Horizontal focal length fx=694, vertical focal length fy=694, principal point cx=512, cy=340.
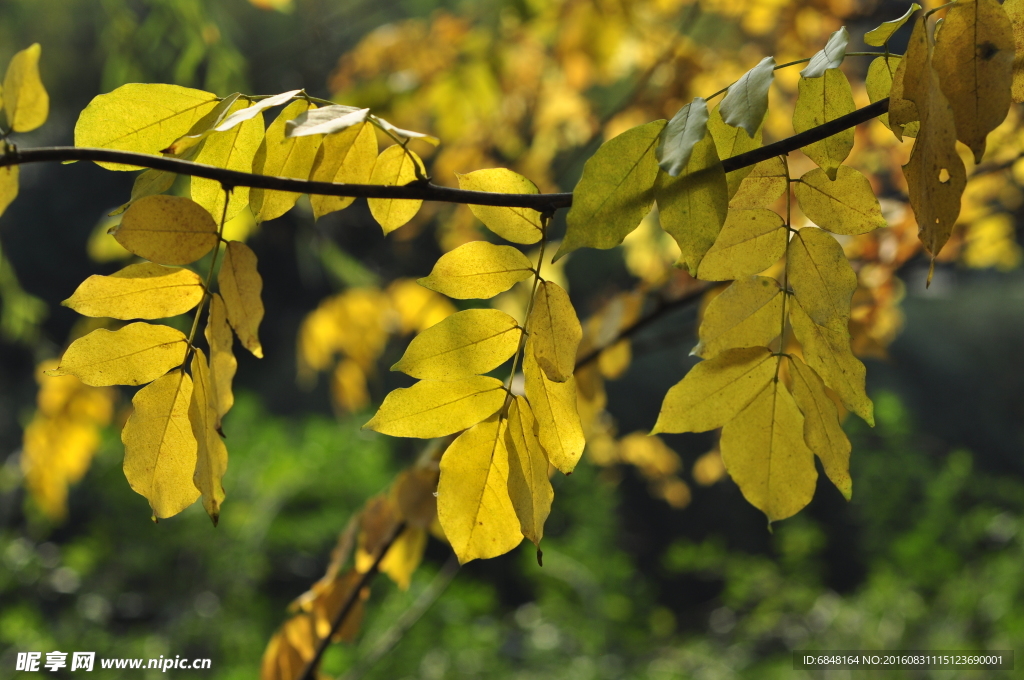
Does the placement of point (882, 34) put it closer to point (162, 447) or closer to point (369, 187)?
point (369, 187)

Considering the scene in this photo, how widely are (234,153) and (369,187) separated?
0.40 ft

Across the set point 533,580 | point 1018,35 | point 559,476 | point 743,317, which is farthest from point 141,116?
point 533,580

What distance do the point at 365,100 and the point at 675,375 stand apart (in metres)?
4.13

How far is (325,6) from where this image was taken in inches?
272

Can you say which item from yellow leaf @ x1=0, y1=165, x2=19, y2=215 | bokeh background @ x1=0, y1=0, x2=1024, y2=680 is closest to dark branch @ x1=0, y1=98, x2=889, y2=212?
yellow leaf @ x1=0, y1=165, x2=19, y2=215

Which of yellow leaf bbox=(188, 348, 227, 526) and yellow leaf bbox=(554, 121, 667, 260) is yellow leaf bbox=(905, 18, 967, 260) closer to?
yellow leaf bbox=(554, 121, 667, 260)

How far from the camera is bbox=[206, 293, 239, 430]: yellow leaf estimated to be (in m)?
0.38

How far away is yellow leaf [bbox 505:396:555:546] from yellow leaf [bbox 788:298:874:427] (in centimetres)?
16

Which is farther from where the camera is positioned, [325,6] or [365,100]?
[325,6]

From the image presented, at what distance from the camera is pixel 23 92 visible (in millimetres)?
419

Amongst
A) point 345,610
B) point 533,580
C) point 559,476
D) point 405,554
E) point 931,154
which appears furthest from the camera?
point 533,580

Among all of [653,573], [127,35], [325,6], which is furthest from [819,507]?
[325,6]

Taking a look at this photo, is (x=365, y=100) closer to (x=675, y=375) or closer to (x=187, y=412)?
(x=187, y=412)

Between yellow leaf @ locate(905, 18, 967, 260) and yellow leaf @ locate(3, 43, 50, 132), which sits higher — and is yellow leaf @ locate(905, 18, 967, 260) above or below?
below
